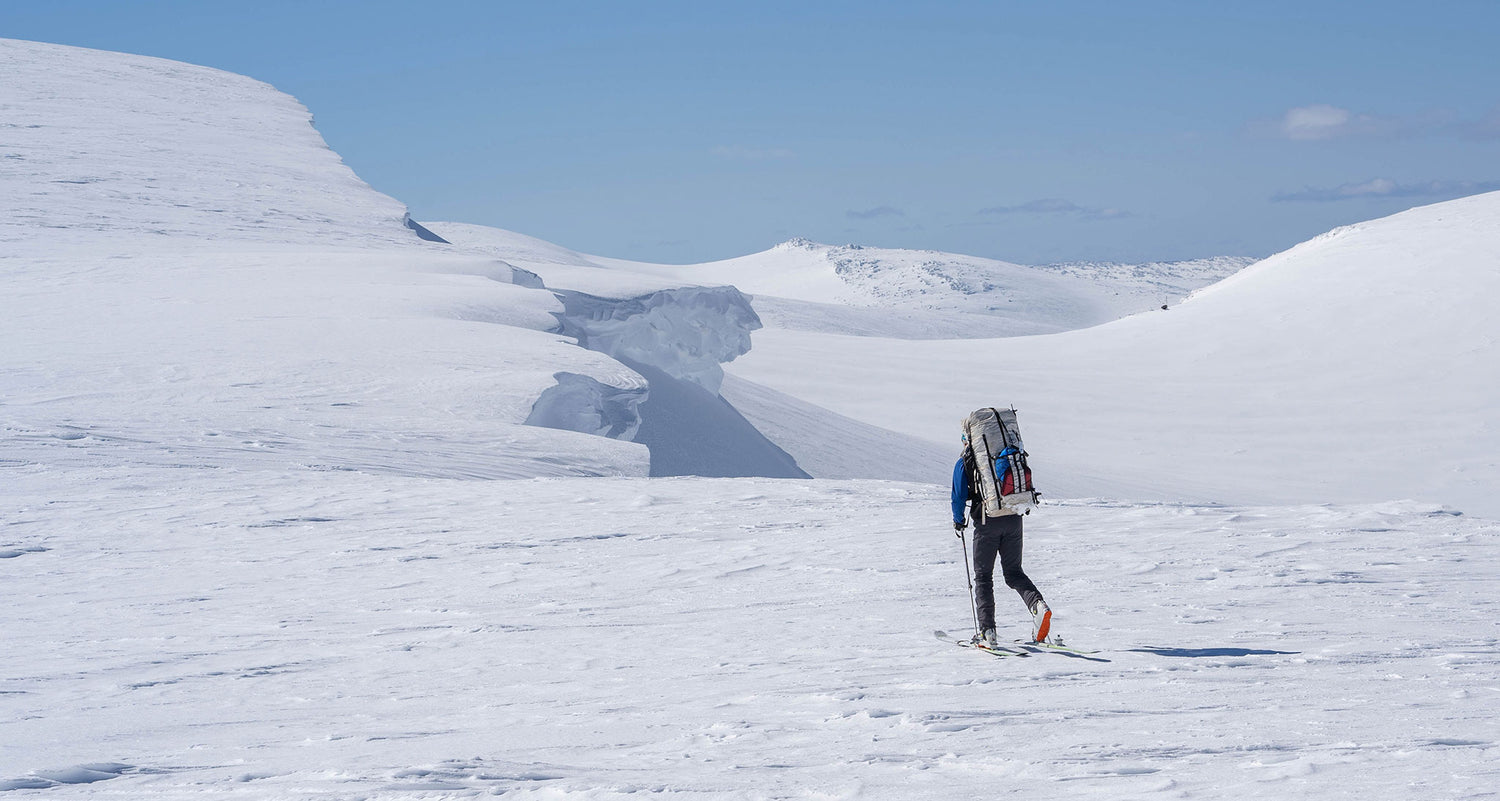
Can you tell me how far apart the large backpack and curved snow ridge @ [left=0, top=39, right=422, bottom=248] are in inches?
900

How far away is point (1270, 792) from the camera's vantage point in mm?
3639

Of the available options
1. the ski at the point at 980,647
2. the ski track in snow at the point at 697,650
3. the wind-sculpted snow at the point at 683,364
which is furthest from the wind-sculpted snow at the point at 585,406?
the ski at the point at 980,647

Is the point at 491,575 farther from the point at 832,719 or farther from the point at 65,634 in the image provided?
the point at 832,719

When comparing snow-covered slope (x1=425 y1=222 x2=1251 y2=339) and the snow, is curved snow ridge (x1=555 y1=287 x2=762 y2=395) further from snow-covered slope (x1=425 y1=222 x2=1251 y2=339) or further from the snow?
snow-covered slope (x1=425 y1=222 x2=1251 y2=339)

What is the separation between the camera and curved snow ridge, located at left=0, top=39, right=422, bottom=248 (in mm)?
25453

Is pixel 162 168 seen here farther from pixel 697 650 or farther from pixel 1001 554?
pixel 1001 554

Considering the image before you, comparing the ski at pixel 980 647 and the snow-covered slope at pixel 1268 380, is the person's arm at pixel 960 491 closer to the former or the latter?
the ski at pixel 980 647

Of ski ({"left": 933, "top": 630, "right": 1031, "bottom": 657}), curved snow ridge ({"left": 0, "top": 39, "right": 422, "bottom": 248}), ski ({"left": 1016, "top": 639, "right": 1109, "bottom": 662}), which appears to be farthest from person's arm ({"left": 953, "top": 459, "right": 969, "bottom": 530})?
curved snow ridge ({"left": 0, "top": 39, "right": 422, "bottom": 248})

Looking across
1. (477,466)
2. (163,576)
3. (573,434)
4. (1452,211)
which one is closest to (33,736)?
(163,576)

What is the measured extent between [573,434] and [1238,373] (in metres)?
25.1

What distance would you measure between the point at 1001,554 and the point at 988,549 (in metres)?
0.07

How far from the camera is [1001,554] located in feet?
19.7

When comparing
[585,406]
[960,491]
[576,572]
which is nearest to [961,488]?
[960,491]

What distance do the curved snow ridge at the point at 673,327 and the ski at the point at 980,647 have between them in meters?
17.4
